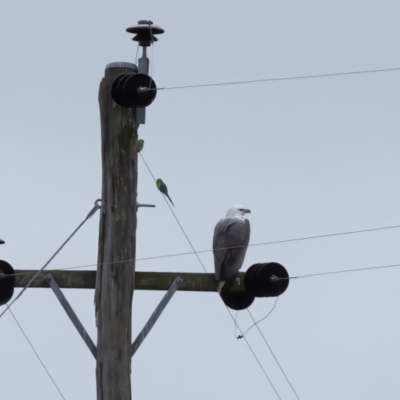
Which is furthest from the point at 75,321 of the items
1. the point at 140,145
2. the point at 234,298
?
the point at 234,298

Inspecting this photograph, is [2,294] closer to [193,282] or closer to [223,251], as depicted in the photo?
[193,282]

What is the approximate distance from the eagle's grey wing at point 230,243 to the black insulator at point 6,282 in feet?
5.42

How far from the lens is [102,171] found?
803 centimetres

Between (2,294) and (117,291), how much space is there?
0.83 metres

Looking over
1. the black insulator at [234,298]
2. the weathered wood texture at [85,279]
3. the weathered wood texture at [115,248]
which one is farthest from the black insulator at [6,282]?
the black insulator at [234,298]

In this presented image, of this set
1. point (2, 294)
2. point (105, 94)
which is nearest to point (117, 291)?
point (2, 294)

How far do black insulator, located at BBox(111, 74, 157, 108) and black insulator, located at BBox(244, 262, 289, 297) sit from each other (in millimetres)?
1567

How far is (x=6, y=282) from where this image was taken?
795 centimetres

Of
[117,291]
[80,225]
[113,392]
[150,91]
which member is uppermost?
[150,91]

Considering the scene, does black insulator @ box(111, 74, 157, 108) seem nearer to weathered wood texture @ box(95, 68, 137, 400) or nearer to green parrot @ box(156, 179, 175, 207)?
weathered wood texture @ box(95, 68, 137, 400)

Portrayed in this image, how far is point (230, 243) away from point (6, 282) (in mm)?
2206

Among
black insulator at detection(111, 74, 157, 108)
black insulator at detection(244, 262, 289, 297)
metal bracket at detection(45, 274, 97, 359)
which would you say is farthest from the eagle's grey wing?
black insulator at detection(111, 74, 157, 108)

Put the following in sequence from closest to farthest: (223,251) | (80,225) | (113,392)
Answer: (113,392)
(80,225)
(223,251)

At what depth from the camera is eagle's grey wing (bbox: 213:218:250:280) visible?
8.92 metres
